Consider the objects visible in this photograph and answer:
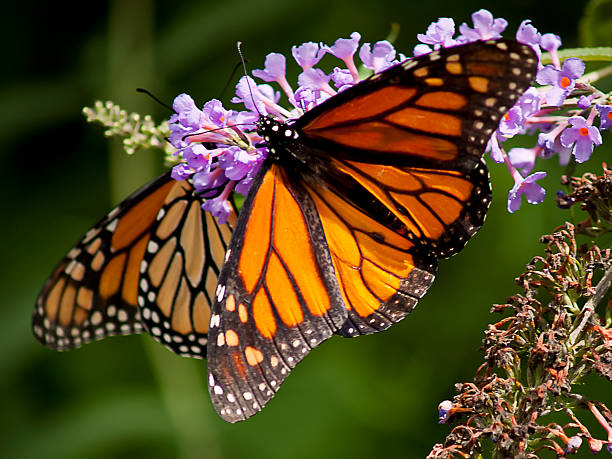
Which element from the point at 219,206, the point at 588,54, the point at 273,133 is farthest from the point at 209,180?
the point at 588,54

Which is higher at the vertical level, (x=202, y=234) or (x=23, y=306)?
(x=202, y=234)

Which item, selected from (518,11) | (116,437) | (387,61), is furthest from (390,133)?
(116,437)

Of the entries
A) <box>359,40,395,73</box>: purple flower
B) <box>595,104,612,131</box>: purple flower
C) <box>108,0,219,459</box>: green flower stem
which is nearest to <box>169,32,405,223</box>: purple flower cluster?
<box>359,40,395,73</box>: purple flower

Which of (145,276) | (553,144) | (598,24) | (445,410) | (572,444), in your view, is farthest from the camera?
(145,276)

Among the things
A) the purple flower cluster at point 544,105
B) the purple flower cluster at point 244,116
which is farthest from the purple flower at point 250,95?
the purple flower cluster at point 544,105

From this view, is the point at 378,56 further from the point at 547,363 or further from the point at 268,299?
the point at 547,363

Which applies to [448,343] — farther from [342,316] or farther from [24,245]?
[24,245]
